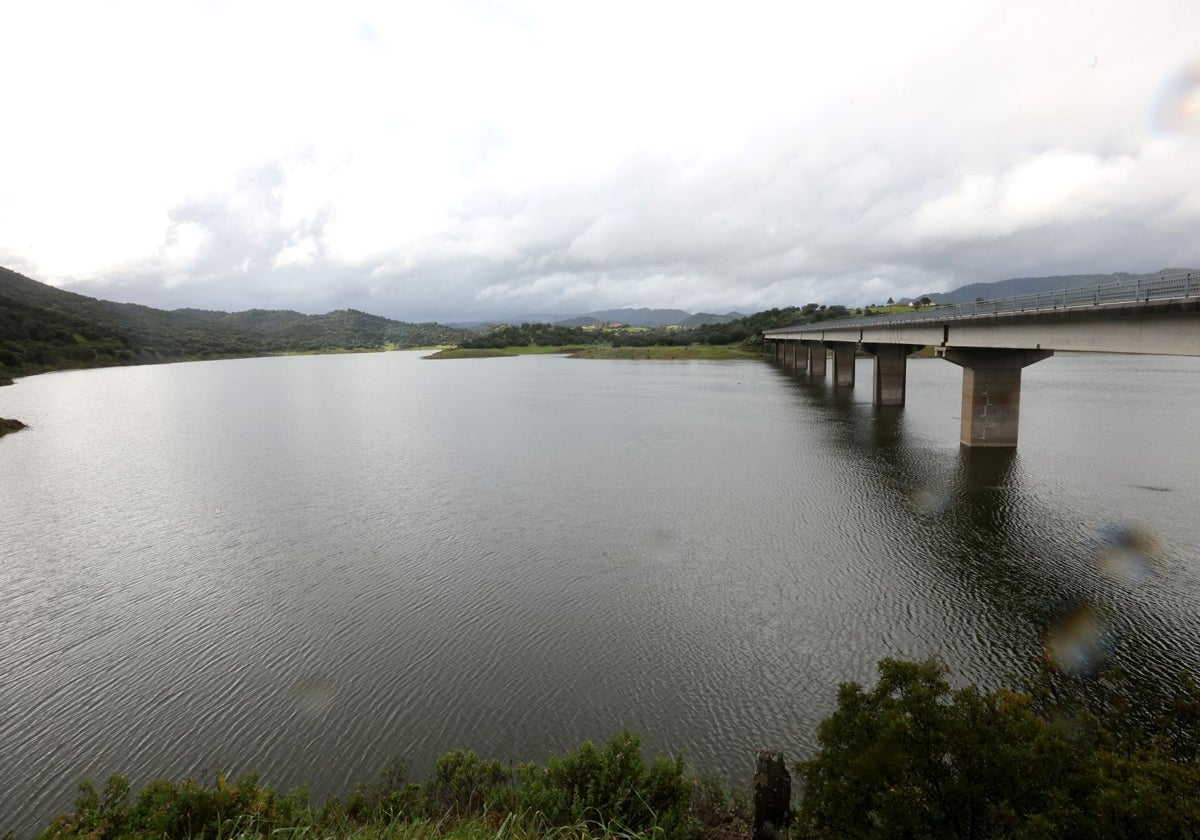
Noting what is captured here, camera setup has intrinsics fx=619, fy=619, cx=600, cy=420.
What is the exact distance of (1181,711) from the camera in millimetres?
10398

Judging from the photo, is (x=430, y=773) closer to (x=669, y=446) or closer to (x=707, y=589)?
(x=707, y=589)

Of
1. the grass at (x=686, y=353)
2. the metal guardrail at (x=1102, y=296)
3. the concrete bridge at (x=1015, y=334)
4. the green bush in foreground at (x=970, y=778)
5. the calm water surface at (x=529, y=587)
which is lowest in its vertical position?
the calm water surface at (x=529, y=587)

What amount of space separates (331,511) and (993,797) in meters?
25.0

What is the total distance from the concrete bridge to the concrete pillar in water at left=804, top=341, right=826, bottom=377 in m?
27.2

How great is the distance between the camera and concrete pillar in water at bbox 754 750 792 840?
7.64 meters

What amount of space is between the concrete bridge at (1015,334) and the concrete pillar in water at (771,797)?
2045 cm

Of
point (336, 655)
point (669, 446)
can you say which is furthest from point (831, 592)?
point (669, 446)

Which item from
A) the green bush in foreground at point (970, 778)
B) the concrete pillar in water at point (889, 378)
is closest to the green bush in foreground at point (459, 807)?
the green bush in foreground at point (970, 778)

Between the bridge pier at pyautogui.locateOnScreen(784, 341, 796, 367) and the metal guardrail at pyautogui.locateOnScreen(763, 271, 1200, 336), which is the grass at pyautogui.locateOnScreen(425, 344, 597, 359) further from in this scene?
the metal guardrail at pyautogui.locateOnScreen(763, 271, 1200, 336)

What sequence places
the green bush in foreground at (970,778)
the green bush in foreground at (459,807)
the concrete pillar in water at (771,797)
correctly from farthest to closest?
the concrete pillar in water at (771,797), the green bush in foreground at (459,807), the green bush in foreground at (970,778)

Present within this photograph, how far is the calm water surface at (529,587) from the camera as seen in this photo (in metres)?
11.7

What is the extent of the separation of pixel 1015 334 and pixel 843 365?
43376mm

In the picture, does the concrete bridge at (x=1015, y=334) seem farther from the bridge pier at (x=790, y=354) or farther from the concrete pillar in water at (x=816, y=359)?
the bridge pier at (x=790, y=354)

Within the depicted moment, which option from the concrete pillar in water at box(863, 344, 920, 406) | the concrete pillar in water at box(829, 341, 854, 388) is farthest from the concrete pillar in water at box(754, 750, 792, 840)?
the concrete pillar in water at box(829, 341, 854, 388)
